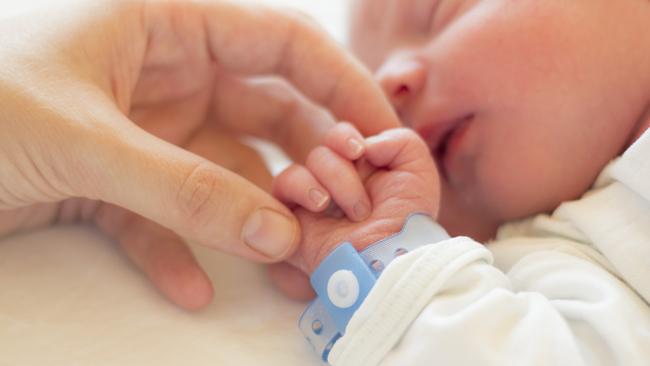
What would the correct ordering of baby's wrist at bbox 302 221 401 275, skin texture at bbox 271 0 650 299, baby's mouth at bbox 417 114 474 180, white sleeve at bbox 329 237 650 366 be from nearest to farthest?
white sleeve at bbox 329 237 650 366
baby's wrist at bbox 302 221 401 275
skin texture at bbox 271 0 650 299
baby's mouth at bbox 417 114 474 180

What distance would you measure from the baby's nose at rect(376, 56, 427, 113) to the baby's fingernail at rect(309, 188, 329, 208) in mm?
284

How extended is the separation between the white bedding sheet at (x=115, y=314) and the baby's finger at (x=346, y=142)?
0.19m

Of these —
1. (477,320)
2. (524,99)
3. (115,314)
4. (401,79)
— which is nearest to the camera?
(477,320)

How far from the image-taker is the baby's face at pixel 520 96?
32.5 inches

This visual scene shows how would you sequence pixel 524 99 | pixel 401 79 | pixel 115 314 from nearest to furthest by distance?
pixel 115 314 < pixel 524 99 < pixel 401 79

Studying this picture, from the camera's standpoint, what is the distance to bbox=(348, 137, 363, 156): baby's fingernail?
77 centimetres

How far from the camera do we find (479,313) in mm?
618

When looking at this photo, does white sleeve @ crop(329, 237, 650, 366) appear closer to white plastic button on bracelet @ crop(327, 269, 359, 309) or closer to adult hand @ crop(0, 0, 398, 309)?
white plastic button on bracelet @ crop(327, 269, 359, 309)

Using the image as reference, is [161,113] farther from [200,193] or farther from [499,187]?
[499,187]

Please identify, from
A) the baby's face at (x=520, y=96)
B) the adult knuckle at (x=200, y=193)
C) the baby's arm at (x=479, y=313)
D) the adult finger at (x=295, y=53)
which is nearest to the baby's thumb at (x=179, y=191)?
the adult knuckle at (x=200, y=193)

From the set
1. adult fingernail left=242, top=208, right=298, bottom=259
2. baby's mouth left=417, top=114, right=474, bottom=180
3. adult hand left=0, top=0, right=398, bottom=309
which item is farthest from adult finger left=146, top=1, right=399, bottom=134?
adult fingernail left=242, top=208, right=298, bottom=259

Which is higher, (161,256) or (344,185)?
(344,185)

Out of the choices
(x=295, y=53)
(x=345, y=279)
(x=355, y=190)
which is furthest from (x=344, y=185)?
(x=295, y=53)

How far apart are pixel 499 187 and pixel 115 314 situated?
0.51m
